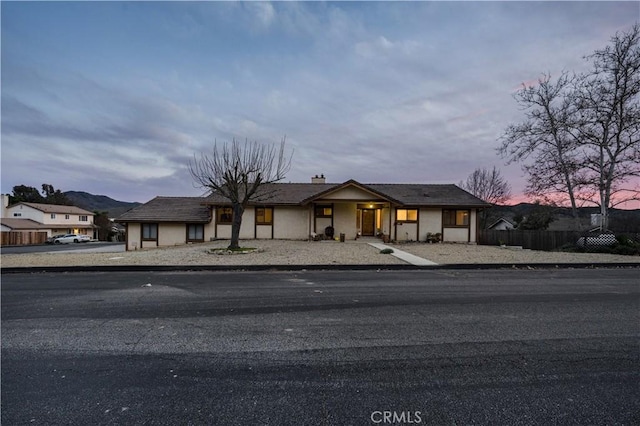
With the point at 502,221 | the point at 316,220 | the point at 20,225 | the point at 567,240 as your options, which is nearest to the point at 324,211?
the point at 316,220

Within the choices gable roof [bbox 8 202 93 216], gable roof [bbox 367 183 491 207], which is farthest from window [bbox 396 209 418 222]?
gable roof [bbox 8 202 93 216]

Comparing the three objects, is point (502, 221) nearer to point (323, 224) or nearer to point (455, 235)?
point (455, 235)

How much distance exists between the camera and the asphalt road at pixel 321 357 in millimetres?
2715

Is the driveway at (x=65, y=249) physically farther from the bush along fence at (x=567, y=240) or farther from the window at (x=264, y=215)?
the bush along fence at (x=567, y=240)

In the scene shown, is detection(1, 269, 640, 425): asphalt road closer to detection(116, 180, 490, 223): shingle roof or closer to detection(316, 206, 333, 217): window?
detection(116, 180, 490, 223): shingle roof

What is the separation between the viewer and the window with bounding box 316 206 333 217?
22953 mm

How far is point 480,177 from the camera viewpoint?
44.8m

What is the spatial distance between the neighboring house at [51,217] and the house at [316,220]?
41952 mm

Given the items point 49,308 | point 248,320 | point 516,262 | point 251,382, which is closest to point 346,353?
point 251,382

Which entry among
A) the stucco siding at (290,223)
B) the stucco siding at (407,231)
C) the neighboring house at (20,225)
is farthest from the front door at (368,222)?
the neighboring house at (20,225)

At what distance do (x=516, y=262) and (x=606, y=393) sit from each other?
33.2 feet

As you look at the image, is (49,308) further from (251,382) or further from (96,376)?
(251,382)

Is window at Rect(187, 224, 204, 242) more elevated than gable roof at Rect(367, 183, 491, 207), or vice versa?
gable roof at Rect(367, 183, 491, 207)

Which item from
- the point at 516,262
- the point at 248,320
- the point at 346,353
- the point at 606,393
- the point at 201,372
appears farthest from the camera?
the point at 516,262
